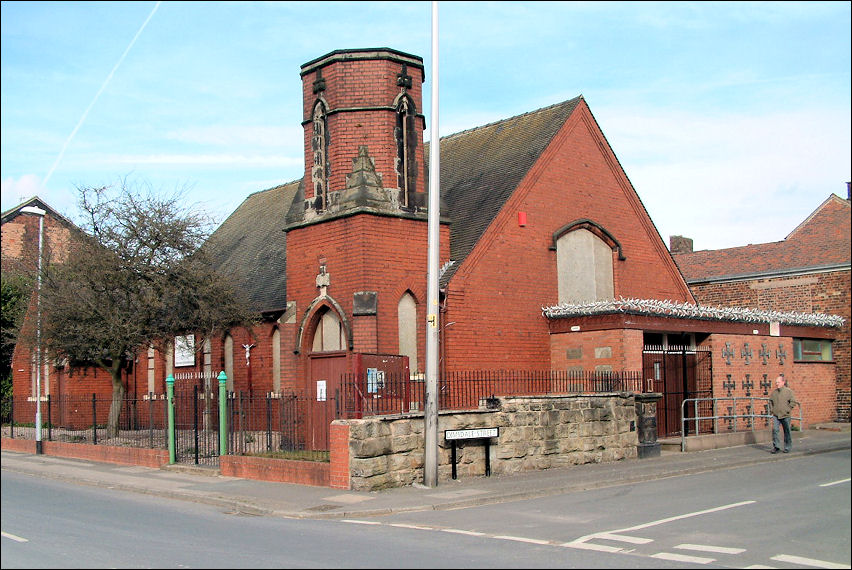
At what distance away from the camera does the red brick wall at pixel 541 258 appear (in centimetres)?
2242

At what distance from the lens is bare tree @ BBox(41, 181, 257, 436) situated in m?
22.5

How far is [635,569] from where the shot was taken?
8586mm

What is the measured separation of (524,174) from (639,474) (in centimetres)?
1012

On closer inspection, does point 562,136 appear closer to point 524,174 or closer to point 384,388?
point 524,174

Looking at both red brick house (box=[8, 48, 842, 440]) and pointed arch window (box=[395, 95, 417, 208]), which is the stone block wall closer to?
red brick house (box=[8, 48, 842, 440])

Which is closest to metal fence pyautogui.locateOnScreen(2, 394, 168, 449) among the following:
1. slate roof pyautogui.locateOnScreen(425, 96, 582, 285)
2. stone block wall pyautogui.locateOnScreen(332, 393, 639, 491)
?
stone block wall pyautogui.locateOnScreen(332, 393, 639, 491)

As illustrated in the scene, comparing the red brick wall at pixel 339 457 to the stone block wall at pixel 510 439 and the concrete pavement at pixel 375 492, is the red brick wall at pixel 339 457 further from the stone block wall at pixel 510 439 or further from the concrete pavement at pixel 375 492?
the concrete pavement at pixel 375 492

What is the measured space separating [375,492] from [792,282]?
870 inches

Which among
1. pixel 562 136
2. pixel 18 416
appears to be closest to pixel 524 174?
pixel 562 136

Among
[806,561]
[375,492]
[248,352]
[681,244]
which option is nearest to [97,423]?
[248,352]

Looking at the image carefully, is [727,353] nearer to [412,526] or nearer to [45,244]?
[412,526]

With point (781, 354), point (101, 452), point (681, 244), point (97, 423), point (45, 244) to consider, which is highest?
point (681, 244)

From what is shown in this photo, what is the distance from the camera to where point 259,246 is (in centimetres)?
3139

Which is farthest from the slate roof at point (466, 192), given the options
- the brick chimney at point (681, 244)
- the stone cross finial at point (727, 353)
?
the brick chimney at point (681, 244)
